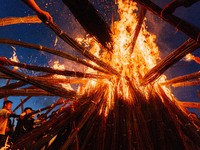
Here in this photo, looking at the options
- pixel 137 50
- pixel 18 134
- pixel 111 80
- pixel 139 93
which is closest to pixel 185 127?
pixel 139 93

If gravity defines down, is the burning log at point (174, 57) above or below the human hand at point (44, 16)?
above

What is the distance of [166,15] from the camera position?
269 cm

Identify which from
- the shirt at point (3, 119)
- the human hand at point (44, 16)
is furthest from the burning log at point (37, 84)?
the shirt at point (3, 119)

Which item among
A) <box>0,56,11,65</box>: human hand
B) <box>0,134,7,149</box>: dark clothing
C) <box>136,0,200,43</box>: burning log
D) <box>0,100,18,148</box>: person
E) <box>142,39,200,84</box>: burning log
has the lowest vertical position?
<box>0,134,7,149</box>: dark clothing

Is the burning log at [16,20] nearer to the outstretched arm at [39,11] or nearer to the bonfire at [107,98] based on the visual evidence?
the bonfire at [107,98]

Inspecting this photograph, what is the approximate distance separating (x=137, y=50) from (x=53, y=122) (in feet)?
10.8

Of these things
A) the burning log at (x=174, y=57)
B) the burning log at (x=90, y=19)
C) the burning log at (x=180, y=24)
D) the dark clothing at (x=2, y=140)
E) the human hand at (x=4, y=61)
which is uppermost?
the burning log at (x=90, y=19)

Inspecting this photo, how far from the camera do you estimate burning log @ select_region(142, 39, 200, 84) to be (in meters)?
3.65

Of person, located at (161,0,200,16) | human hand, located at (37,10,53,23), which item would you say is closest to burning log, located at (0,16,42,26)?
human hand, located at (37,10,53,23)

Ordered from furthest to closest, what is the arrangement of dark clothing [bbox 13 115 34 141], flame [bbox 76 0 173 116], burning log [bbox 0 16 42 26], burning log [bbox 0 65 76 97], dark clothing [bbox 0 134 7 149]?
dark clothing [bbox 13 115 34 141] < flame [bbox 76 0 173 116] < dark clothing [bbox 0 134 7 149] < burning log [bbox 0 16 42 26] < burning log [bbox 0 65 76 97]

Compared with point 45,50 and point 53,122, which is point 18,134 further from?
point 45,50

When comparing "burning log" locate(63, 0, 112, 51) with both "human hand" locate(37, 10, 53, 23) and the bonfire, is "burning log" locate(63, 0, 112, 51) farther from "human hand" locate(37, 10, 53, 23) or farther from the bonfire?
"human hand" locate(37, 10, 53, 23)

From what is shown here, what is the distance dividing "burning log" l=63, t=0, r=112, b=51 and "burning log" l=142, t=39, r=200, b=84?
4.18ft

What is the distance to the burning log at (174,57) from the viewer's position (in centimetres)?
365
